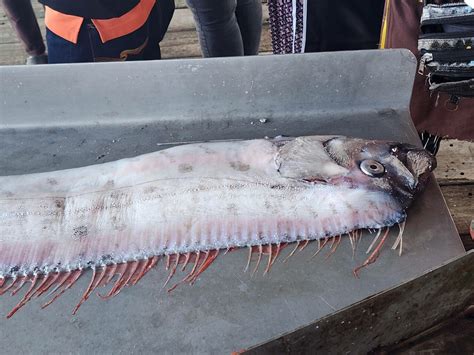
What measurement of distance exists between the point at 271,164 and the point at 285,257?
15.0 inches

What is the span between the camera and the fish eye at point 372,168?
188cm

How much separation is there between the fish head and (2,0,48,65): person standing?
2758 millimetres

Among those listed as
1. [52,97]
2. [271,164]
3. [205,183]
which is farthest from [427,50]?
[52,97]

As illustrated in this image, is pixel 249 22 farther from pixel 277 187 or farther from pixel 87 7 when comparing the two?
pixel 277 187

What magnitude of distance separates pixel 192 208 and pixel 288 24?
1807 mm

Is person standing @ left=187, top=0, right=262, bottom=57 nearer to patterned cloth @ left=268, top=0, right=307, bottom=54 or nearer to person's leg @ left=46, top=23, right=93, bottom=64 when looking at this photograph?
patterned cloth @ left=268, top=0, right=307, bottom=54

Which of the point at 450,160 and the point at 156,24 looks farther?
the point at 450,160

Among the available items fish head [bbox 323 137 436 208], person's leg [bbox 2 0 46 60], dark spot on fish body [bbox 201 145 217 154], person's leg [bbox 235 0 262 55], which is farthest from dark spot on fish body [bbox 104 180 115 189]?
person's leg [bbox 2 0 46 60]

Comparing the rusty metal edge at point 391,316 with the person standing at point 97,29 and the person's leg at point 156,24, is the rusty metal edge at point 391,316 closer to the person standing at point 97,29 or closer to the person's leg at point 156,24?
the person standing at point 97,29

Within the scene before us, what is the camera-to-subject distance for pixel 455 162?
10.6ft

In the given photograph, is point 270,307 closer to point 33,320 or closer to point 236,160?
point 236,160

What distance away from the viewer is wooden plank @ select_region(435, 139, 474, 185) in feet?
10.3

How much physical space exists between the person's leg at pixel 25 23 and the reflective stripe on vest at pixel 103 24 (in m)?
0.97

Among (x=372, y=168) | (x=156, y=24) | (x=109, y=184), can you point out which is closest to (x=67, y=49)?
(x=156, y=24)
